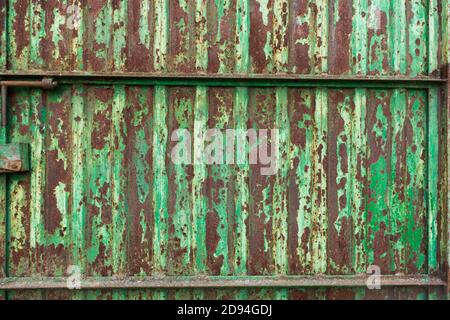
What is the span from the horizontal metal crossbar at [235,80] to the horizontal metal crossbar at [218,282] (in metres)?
1.15

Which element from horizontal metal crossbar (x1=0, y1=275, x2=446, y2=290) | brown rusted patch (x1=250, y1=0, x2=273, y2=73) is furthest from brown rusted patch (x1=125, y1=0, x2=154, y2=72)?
horizontal metal crossbar (x1=0, y1=275, x2=446, y2=290)

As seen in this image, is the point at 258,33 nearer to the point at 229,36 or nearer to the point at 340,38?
the point at 229,36

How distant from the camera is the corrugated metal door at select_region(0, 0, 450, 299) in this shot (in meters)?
2.22

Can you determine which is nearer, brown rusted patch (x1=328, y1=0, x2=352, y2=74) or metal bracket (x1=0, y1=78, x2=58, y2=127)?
metal bracket (x1=0, y1=78, x2=58, y2=127)

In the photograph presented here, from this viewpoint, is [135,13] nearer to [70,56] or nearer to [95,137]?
[70,56]

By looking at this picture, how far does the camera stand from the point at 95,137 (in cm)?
223

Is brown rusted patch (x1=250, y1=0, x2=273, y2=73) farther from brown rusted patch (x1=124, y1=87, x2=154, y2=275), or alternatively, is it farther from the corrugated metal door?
brown rusted patch (x1=124, y1=87, x2=154, y2=275)

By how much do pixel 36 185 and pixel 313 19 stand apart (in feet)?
6.22

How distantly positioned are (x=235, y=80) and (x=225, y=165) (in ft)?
1.66

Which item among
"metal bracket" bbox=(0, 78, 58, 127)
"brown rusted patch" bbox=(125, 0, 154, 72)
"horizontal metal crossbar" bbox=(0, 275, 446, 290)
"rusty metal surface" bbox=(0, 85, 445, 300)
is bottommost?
"horizontal metal crossbar" bbox=(0, 275, 446, 290)

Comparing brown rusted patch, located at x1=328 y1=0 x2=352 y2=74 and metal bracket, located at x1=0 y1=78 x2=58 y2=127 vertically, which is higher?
brown rusted patch, located at x1=328 y1=0 x2=352 y2=74

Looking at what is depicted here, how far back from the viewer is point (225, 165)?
227 cm

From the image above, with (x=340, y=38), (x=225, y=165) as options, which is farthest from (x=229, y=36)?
(x=225, y=165)

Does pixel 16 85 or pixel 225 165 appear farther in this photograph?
pixel 225 165
